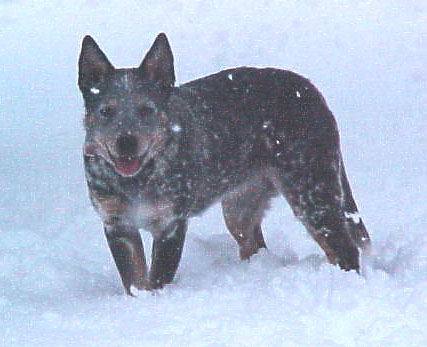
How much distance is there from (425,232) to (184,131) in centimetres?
169

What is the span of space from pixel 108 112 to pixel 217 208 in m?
2.73

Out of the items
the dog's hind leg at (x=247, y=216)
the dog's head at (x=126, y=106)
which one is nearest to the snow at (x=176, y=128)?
the dog's head at (x=126, y=106)

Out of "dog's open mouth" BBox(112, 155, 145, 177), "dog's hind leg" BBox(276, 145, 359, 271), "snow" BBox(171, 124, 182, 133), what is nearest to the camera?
"dog's open mouth" BBox(112, 155, 145, 177)

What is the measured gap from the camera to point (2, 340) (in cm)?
409

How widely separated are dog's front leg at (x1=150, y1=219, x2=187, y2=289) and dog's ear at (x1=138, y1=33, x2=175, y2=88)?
0.85 meters

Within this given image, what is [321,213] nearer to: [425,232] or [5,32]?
[425,232]

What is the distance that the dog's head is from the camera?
4.91m

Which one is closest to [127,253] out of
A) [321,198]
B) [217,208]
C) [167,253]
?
[167,253]

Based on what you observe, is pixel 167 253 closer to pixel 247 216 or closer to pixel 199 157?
pixel 199 157

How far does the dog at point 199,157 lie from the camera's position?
5043mm

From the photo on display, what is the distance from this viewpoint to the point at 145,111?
5031 mm

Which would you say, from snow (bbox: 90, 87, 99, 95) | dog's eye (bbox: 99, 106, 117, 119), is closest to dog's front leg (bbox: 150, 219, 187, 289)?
dog's eye (bbox: 99, 106, 117, 119)

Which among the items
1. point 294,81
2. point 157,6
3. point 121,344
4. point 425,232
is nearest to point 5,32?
point 157,6

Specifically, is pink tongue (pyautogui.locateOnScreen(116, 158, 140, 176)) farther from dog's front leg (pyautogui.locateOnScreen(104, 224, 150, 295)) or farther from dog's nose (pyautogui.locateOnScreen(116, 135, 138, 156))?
dog's front leg (pyautogui.locateOnScreen(104, 224, 150, 295))
